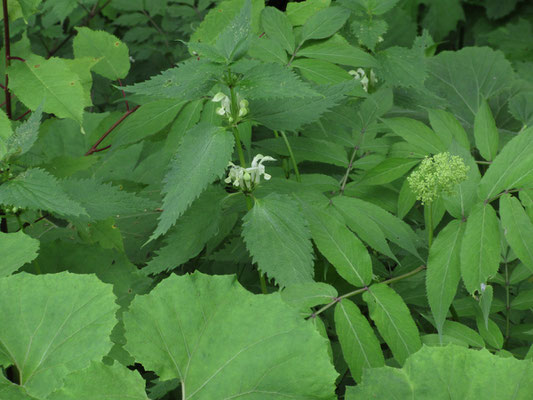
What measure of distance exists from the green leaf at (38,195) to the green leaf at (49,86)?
0.89 feet

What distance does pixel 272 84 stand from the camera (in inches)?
41.7

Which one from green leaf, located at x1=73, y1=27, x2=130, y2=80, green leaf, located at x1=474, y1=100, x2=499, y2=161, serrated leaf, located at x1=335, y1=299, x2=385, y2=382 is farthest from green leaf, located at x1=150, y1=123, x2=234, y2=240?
green leaf, located at x1=73, y1=27, x2=130, y2=80

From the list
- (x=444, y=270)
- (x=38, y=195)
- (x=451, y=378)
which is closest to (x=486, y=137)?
(x=444, y=270)

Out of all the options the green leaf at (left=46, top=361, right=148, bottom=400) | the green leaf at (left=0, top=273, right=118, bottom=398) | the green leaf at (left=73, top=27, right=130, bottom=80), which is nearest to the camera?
the green leaf at (left=46, top=361, right=148, bottom=400)

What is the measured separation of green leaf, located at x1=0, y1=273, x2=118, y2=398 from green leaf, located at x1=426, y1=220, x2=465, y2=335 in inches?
22.0

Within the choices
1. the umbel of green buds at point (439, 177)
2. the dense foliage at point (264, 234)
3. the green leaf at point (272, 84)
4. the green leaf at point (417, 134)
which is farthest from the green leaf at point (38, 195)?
the green leaf at point (417, 134)

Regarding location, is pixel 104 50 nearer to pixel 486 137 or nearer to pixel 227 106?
pixel 227 106

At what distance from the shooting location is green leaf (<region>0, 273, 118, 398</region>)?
34.2 inches

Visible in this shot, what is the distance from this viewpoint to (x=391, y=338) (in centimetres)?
103

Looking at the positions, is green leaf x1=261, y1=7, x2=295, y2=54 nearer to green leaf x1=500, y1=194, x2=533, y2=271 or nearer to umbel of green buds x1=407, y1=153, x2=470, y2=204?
umbel of green buds x1=407, y1=153, x2=470, y2=204

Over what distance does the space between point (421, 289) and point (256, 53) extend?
709mm

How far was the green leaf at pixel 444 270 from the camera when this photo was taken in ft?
3.32

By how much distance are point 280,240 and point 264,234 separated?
0.03 meters

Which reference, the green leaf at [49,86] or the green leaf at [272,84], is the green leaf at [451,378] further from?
the green leaf at [49,86]
